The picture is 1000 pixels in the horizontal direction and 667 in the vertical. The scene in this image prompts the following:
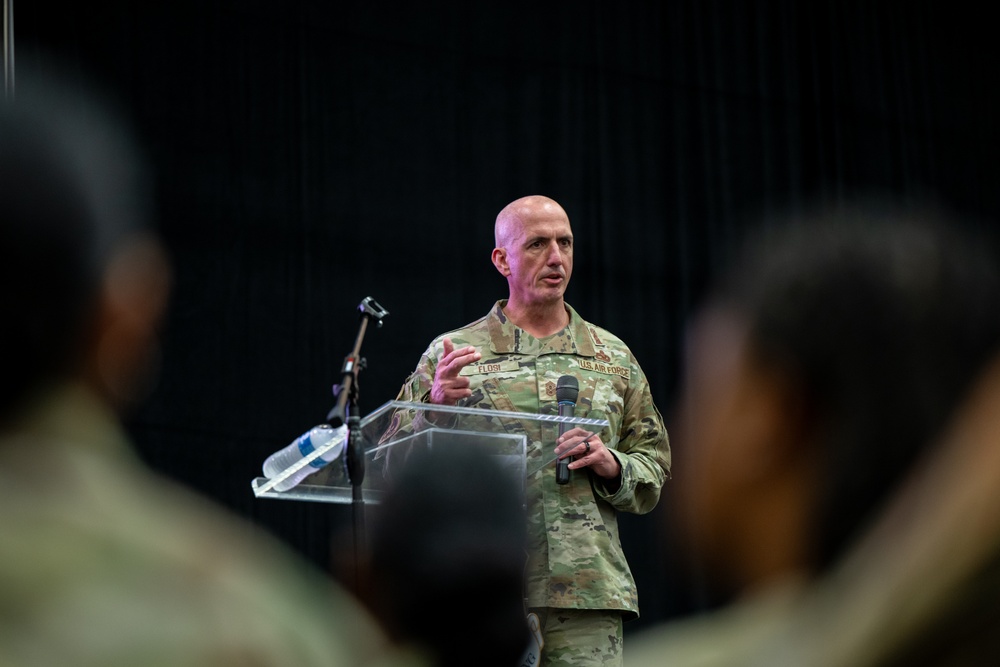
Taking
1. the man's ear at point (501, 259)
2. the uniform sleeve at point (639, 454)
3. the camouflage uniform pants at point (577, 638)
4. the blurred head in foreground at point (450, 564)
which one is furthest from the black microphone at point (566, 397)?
the blurred head in foreground at point (450, 564)

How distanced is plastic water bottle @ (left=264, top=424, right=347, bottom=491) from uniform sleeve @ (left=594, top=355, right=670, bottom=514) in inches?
28.8

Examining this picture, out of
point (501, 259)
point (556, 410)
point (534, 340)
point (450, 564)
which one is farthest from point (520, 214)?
point (450, 564)

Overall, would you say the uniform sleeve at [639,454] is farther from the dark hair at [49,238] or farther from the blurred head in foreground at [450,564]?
the dark hair at [49,238]

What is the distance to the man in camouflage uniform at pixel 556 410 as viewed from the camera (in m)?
3.66

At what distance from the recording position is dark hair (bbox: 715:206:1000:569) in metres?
0.93

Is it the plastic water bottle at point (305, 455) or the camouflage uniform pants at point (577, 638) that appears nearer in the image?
the plastic water bottle at point (305, 455)

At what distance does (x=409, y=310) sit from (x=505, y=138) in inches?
35.2

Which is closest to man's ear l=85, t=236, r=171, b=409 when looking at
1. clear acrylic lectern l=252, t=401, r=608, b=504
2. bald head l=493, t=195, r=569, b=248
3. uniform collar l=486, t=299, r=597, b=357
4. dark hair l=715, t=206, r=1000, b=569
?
dark hair l=715, t=206, r=1000, b=569

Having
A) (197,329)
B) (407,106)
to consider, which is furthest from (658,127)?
(197,329)

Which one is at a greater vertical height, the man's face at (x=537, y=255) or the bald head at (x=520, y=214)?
the bald head at (x=520, y=214)

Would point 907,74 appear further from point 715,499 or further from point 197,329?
point 715,499

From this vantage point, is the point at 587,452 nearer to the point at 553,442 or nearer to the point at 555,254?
the point at 553,442

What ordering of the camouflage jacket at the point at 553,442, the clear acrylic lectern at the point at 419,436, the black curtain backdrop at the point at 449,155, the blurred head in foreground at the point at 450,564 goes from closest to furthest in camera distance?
the blurred head in foreground at the point at 450,564, the clear acrylic lectern at the point at 419,436, the camouflage jacket at the point at 553,442, the black curtain backdrop at the point at 449,155

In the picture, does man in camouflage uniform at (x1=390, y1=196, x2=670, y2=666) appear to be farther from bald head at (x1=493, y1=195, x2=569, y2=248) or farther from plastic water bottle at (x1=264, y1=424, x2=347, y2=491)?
plastic water bottle at (x1=264, y1=424, x2=347, y2=491)
